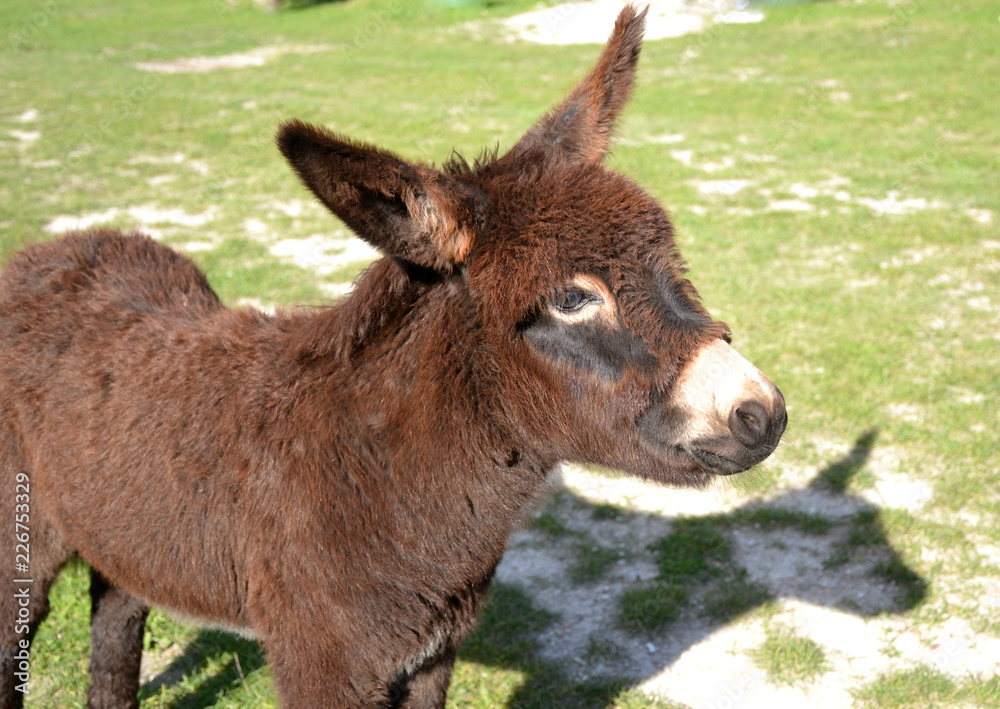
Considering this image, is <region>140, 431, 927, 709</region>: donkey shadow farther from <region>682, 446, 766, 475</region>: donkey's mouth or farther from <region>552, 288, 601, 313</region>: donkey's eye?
<region>552, 288, 601, 313</region>: donkey's eye

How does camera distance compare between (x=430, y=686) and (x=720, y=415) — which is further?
(x=430, y=686)

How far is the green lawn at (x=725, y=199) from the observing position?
425 cm

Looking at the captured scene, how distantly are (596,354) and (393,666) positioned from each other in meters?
1.21

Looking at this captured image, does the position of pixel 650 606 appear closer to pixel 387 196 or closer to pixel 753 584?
pixel 753 584

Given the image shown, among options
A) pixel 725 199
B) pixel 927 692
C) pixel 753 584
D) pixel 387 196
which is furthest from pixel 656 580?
pixel 725 199

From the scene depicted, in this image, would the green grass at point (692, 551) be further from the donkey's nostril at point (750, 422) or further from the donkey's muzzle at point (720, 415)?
the donkey's nostril at point (750, 422)

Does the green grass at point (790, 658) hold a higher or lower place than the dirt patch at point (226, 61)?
lower

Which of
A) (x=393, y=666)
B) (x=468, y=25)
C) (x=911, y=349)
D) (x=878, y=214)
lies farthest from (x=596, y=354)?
(x=468, y=25)

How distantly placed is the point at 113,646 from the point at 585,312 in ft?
9.12

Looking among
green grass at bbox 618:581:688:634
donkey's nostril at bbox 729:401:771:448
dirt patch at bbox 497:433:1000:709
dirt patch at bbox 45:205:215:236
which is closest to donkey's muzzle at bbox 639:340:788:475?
donkey's nostril at bbox 729:401:771:448

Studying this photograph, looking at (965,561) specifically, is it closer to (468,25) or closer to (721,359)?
(721,359)

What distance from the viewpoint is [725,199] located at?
33.6ft

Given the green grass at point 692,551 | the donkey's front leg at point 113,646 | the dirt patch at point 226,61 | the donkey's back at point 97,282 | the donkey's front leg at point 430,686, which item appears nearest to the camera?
the donkey's front leg at point 430,686

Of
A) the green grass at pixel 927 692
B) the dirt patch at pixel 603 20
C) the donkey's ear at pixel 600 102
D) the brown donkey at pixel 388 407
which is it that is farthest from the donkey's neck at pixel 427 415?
the dirt patch at pixel 603 20
